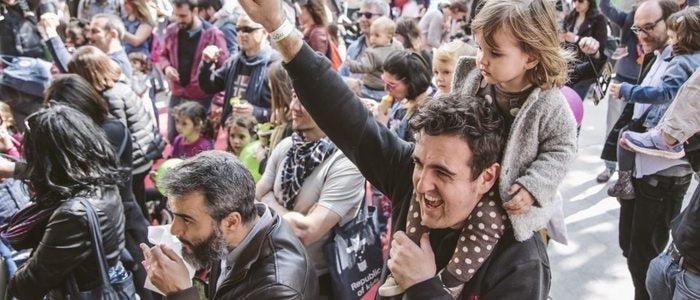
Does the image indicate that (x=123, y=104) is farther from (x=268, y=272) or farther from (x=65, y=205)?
(x=268, y=272)

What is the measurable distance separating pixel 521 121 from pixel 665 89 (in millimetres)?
2234

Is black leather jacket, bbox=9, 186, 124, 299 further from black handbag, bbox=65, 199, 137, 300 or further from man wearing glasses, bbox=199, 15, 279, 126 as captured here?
man wearing glasses, bbox=199, 15, 279, 126

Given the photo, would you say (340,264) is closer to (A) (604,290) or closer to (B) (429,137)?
(B) (429,137)

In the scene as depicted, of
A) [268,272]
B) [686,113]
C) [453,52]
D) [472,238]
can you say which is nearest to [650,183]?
[686,113]

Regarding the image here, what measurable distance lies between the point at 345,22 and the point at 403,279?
8.70 metres

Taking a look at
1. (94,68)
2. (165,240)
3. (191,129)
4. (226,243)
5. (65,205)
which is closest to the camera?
(226,243)

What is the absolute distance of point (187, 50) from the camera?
5816mm

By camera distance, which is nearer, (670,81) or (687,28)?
(687,28)

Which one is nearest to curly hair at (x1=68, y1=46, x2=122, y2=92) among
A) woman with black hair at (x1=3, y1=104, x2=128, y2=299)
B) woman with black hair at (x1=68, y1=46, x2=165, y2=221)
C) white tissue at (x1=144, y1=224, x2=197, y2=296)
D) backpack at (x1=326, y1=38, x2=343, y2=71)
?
woman with black hair at (x1=68, y1=46, x2=165, y2=221)

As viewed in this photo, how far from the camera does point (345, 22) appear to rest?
9938 millimetres

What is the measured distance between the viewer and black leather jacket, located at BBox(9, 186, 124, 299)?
2559mm

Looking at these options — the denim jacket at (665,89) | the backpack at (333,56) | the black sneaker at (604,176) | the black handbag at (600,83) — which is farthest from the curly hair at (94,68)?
the black sneaker at (604,176)

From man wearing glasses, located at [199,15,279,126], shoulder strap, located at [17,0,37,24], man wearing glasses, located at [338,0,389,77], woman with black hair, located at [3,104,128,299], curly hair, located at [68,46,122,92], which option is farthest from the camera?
man wearing glasses, located at [338,0,389,77]

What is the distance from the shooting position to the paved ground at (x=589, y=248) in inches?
168
